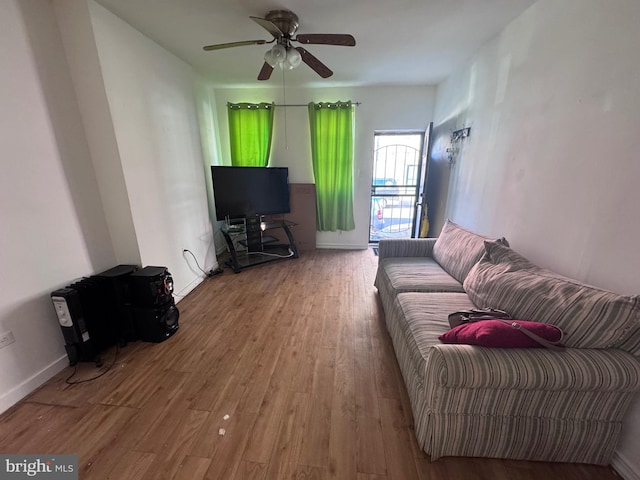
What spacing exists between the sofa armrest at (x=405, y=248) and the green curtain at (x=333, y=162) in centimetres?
164

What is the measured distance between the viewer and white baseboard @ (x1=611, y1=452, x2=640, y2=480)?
1.07 m

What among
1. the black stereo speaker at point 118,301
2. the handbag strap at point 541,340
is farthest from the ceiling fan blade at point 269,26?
the handbag strap at point 541,340

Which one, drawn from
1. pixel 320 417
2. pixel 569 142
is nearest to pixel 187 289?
pixel 320 417

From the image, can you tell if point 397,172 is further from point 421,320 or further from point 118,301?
point 118,301

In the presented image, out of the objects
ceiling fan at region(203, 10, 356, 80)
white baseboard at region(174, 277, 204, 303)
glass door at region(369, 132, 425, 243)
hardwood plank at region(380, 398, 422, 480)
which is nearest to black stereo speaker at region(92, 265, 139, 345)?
white baseboard at region(174, 277, 204, 303)

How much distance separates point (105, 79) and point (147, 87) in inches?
19.4

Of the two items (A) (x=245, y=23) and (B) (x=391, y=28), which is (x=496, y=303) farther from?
Result: (A) (x=245, y=23)

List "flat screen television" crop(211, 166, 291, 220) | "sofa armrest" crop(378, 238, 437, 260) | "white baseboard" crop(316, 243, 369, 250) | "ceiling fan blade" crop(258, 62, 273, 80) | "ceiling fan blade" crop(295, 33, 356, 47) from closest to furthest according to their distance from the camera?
1. "ceiling fan blade" crop(295, 33, 356, 47)
2. "ceiling fan blade" crop(258, 62, 273, 80)
3. "sofa armrest" crop(378, 238, 437, 260)
4. "flat screen television" crop(211, 166, 291, 220)
5. "white baseboard" crop(316, 243, 369, 250)

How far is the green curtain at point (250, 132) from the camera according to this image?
3.72m

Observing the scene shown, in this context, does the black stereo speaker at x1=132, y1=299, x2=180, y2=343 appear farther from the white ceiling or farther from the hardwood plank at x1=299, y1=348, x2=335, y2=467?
the white ceiling

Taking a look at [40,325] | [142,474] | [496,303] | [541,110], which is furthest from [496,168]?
[40,325]

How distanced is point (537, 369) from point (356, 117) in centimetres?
370

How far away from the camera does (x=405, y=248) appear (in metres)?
2.57

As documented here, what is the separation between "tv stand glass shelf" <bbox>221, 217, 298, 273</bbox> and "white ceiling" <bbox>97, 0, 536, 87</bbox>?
1972 millimetres
